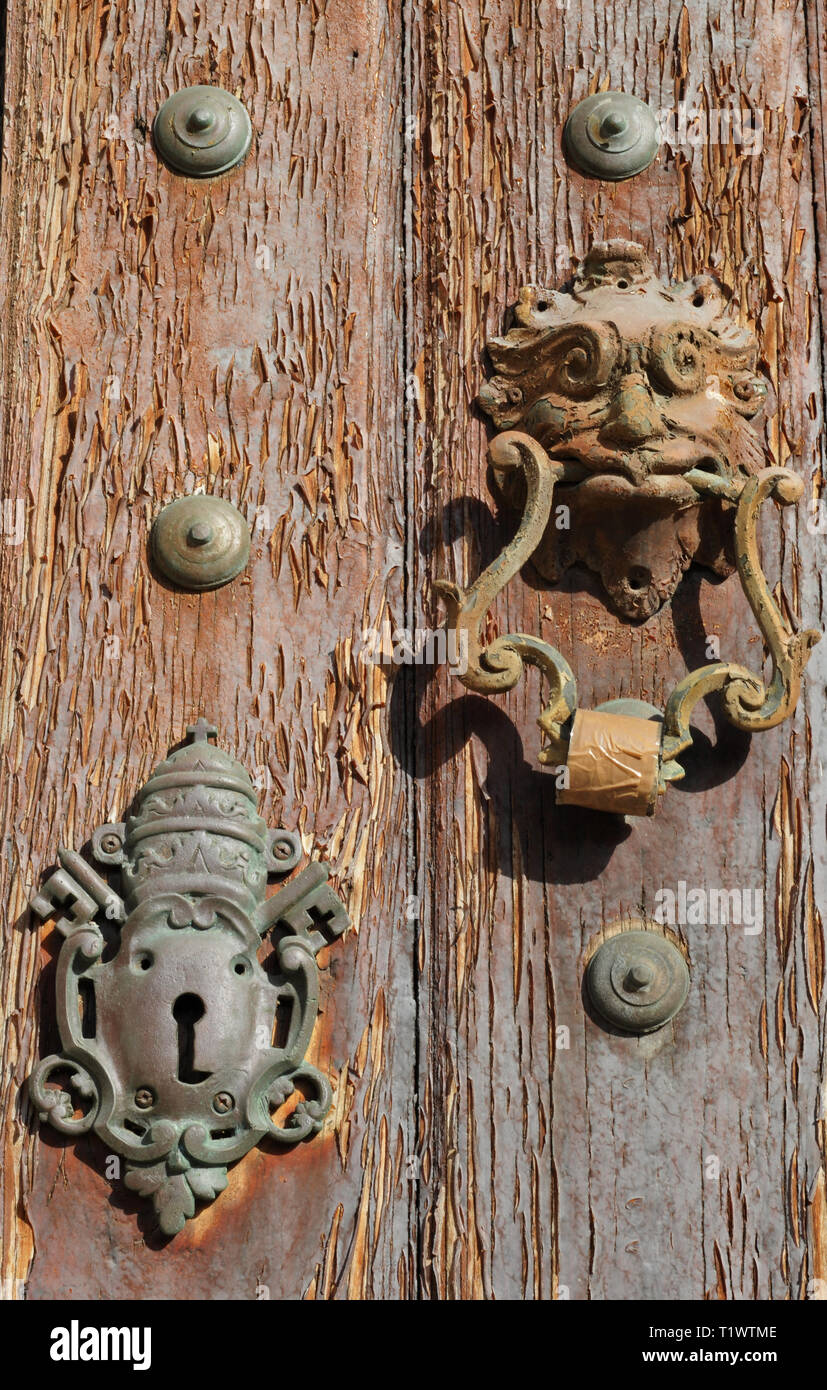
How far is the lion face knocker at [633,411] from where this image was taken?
1956 millimetres

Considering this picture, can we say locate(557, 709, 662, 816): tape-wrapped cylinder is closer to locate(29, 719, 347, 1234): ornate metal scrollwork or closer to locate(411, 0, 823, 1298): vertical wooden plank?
locate(411, 0, 823, 1298): vertical wooden plank

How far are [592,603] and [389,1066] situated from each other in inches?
21.5

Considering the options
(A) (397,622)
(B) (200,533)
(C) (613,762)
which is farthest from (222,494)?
(C) (613,762)

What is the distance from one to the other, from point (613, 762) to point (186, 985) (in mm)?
482

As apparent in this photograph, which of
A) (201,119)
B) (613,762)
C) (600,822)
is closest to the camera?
(613,762)

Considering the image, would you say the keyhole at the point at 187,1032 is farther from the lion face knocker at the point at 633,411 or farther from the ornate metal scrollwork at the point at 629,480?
the lion face knocker at the point at 633,411

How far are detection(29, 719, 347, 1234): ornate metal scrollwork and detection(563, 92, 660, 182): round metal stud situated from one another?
0.81m

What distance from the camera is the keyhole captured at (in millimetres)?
1852

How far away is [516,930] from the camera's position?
1.94m

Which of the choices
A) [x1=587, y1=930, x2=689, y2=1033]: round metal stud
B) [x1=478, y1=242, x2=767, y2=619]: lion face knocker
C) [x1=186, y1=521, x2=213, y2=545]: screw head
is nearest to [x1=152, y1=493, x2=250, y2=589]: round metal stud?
[x1=186, y1=521, x2=213, y2=545]: screw head

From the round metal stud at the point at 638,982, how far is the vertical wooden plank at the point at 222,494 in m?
0.20

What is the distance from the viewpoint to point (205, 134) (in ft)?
7.02

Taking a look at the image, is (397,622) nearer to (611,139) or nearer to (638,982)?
(638,982)

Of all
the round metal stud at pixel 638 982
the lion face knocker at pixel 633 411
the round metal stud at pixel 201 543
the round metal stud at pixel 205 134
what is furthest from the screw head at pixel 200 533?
the round metal stud at pixel 638 982
